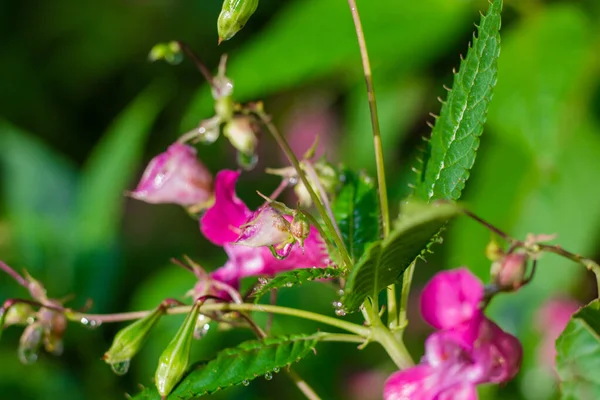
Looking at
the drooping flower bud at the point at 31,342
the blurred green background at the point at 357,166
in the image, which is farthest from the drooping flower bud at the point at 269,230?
the blurred green background at the point at 357,166

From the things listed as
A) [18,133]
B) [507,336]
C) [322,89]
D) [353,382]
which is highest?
[18,133]

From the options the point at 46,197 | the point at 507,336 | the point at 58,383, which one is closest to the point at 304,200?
the point at 507,336

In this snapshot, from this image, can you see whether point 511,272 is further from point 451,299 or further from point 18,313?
point 18,313

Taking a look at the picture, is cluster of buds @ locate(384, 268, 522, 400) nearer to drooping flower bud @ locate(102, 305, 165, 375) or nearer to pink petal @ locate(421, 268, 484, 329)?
pink petal @ locate(421, 268, 484, 329)

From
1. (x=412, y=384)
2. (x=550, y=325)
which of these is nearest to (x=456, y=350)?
(x=412, y=384)

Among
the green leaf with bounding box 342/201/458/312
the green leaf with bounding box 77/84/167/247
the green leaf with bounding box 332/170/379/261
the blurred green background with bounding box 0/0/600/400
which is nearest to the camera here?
the green leaf with bounding box 342/201/458/312

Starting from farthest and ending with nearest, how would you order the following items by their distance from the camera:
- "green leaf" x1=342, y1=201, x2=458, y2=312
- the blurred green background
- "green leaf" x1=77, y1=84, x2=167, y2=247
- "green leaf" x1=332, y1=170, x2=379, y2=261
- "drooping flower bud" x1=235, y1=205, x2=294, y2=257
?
"green leaf" x1=77, y1=84, x2=167, y2=247
the blurred green background
"green leaf" x1=332, y1=170, x2=379, y2=261
"drooping flower bud" x1=235, y1=205, x2=294, y2=257
"green leaf" x1=342, y1=201, x2=458, y2=312

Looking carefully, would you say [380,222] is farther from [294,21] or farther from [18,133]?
[18,133]

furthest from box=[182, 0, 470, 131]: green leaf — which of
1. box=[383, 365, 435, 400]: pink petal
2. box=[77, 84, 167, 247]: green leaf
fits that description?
box=[383, 365, 435, 400]: pink petal
